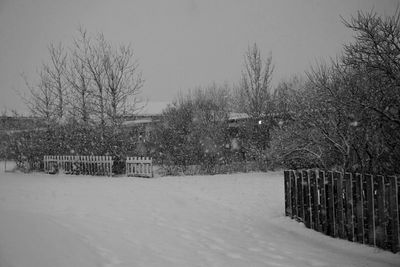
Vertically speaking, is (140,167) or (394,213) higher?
(140,167)

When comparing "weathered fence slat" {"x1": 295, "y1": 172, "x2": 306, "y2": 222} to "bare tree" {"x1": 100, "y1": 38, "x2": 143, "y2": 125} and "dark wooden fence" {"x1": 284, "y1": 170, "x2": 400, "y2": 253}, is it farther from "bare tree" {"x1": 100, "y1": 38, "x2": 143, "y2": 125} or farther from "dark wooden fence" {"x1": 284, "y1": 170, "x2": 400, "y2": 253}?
"bare tree" {"x1": 100, "y1": 38, "x2": 143, "y2": 125}

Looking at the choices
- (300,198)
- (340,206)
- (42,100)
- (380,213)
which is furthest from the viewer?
(42,100)

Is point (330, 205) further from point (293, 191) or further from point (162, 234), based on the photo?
point (162, 234)

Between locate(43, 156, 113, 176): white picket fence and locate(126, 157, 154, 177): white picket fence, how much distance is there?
96 cm

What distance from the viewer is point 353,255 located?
5168 mm

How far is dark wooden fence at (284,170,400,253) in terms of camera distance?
5.08 metres

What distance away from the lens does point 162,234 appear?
6027mm

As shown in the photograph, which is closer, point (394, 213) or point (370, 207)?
point (394, 213)

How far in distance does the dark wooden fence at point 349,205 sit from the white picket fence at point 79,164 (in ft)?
39.4

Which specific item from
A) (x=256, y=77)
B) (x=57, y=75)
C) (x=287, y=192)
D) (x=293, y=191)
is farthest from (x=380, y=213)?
(x=57, y=75)

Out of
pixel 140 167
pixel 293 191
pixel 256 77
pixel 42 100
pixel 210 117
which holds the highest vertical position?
pixel 256 77

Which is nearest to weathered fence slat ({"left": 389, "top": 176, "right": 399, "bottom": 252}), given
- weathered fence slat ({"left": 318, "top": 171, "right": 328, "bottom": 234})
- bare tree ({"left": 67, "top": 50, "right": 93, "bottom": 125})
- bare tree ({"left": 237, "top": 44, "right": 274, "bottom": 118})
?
weathered fence slat ({"left": 318, "top": 171, "right": 328, "bottom": 234})

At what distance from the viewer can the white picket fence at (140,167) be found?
1606cm

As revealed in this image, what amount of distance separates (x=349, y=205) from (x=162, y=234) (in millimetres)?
3235
